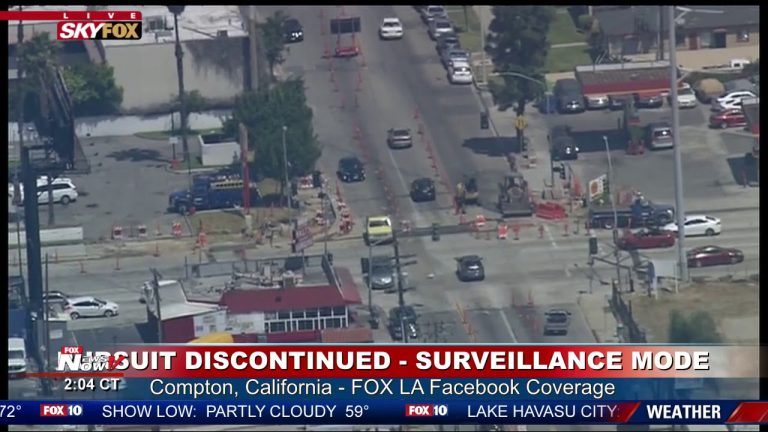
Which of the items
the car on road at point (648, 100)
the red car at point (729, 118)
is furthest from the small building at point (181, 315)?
the red car at point (729, 118)

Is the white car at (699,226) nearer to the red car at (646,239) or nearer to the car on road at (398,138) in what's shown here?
the red car at (646,239)

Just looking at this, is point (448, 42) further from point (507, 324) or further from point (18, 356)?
point (18, 356)

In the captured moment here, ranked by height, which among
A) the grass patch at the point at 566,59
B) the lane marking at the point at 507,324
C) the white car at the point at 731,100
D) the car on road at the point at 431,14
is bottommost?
the lane marking at the point at 507,324

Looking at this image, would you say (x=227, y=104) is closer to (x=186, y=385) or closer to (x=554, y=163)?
(x=554, y=163)

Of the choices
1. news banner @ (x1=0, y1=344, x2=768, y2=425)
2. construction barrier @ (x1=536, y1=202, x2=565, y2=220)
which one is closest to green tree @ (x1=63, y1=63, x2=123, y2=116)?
construction barrier @ (x1=536, y1=202, x2=565, y2=220)

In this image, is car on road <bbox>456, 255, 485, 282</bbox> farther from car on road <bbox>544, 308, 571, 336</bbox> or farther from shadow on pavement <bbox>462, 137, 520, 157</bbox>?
shadow on pavement <bbox>462, 137, 520, 157</bbox>

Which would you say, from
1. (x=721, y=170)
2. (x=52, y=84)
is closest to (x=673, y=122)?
(x=721, y=170)
